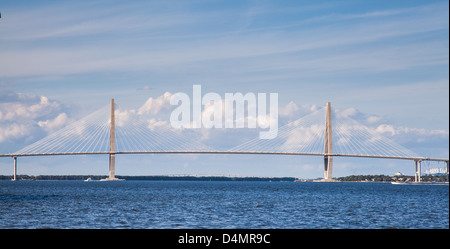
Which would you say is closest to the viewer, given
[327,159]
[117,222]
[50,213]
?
[117,222]

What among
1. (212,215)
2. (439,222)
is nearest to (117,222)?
(212,215)

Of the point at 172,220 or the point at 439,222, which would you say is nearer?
the point at 172,220

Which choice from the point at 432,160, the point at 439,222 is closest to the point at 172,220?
the point at 439,222

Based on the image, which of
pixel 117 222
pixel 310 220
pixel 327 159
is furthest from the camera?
pixel 327 159

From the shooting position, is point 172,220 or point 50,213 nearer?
point 172,220
